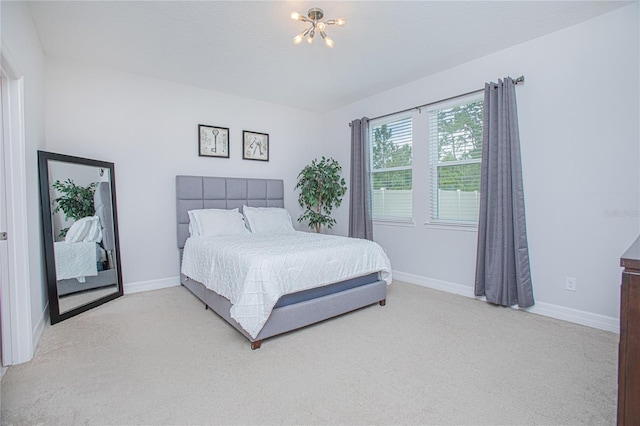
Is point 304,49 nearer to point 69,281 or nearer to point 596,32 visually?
point 596,32

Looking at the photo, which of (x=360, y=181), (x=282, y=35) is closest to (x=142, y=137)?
(x=282, y=35)

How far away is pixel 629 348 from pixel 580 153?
2531 mm

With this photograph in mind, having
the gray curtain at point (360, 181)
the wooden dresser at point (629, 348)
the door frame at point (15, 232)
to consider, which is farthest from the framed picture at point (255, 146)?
the wooden dresser at point (629, 348)

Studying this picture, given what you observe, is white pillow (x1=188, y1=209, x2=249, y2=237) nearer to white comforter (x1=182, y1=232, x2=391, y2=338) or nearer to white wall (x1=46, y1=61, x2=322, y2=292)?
white comforter (x1=182, y1=232, x2=391, y2=338)

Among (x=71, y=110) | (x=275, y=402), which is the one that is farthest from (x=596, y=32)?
(x=71, y=110)

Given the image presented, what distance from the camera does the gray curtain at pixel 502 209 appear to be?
3.07 metres

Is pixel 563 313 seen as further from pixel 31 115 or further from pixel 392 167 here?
pixel 31 115

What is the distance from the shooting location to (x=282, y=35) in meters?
2.92

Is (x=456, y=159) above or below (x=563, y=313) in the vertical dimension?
above

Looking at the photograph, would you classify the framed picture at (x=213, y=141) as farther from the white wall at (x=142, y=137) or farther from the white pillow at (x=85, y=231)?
the white pillow at (x=85, y=231)

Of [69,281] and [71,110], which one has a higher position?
[71,110]

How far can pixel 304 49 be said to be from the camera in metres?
3.21

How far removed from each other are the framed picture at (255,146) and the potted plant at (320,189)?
694 mm

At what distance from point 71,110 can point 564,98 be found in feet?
16.1
